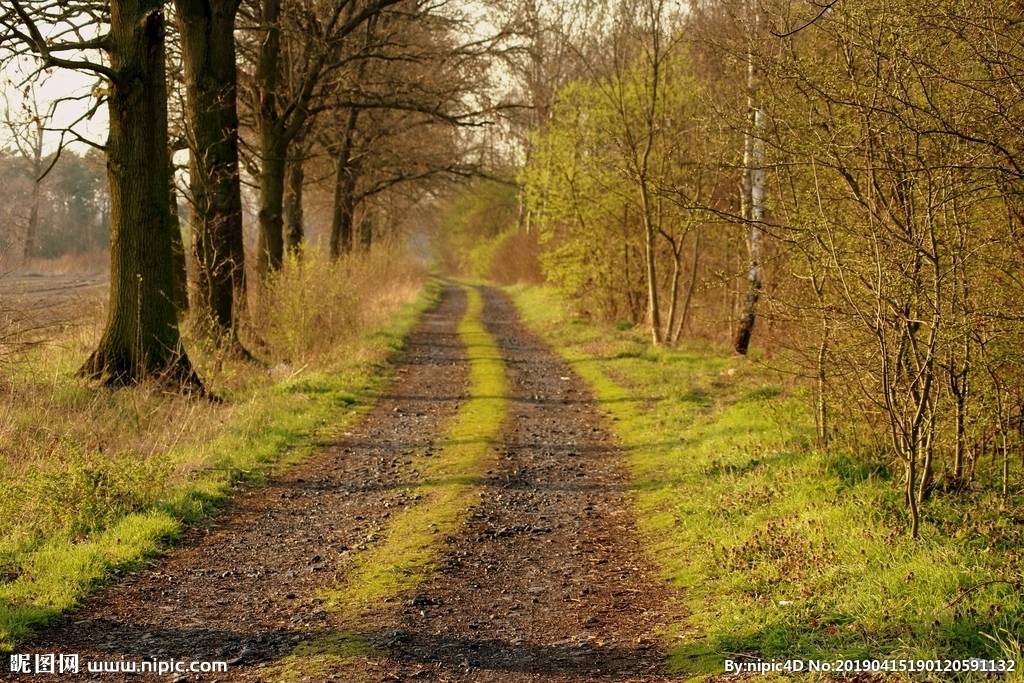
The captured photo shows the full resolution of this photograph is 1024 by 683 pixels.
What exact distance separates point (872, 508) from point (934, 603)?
5.96ft

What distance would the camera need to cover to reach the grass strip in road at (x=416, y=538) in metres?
5.33

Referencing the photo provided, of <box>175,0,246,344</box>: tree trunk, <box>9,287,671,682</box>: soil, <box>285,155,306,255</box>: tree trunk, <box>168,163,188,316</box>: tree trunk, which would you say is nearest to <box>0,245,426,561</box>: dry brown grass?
<box>9,287,671,682</box>: soil

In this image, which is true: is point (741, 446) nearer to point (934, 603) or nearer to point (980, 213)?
point (980, 213)

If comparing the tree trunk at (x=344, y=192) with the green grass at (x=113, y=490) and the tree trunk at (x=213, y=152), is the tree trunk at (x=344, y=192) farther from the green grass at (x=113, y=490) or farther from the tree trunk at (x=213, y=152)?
the green grass at (x=113, y=490)

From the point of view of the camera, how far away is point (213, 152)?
15352 millimetres

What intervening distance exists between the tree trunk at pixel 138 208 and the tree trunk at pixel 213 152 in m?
2.07

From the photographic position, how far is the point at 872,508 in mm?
6906

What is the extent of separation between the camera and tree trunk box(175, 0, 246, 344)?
14.8 metres

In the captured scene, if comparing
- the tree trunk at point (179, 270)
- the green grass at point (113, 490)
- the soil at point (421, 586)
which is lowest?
the soil at point (421, 586)

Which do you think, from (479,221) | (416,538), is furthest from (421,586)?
(479,221)

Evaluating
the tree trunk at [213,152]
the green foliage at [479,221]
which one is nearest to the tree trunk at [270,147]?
the tree trunk at [213,152]

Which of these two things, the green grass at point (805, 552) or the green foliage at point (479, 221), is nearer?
the green grass at point (805, 552)

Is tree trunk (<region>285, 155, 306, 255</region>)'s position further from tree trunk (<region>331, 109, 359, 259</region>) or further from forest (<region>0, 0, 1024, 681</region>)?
forest (<region>0, 0, 1024, 681</region>)

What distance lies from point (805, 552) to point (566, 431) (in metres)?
5.81
